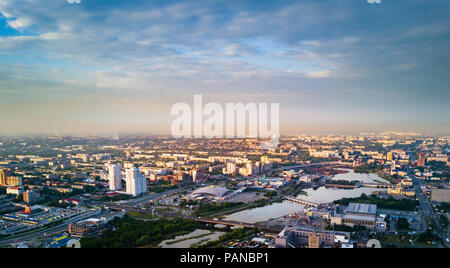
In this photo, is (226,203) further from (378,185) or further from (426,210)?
(378,185)

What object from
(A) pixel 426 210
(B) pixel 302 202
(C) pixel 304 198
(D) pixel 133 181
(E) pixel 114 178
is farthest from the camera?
(E) pixel 114 178

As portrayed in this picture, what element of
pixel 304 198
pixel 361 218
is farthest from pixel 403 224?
pixel 304 198

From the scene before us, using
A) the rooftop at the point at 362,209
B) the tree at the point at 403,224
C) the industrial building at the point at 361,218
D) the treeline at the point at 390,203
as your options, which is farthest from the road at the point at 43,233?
the tree at the point at 403,224

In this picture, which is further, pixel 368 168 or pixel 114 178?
pixel 368 168

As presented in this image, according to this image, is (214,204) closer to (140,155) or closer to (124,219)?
(124,219)

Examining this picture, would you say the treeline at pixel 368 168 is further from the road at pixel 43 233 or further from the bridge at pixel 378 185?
the road at pixel 43 233
